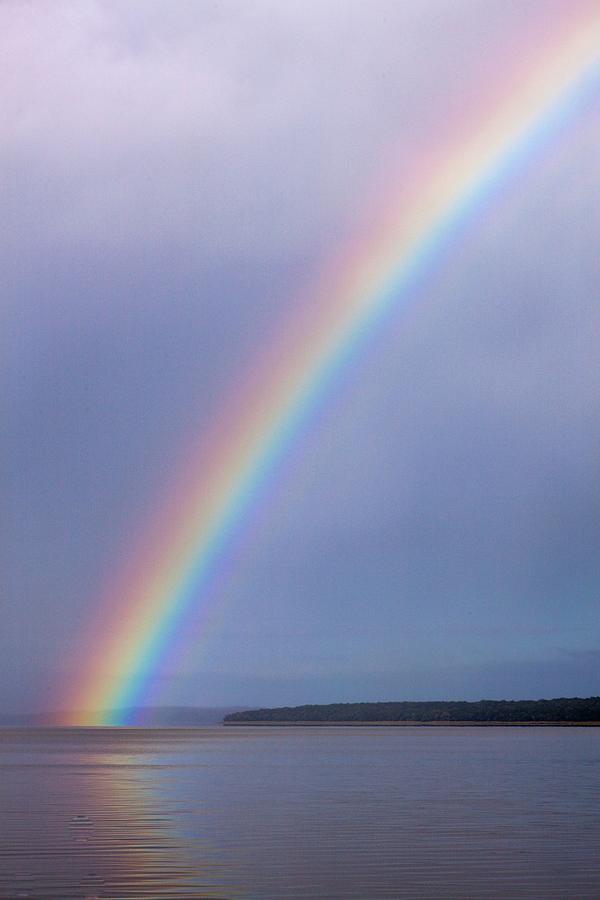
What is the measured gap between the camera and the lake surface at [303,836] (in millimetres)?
18297

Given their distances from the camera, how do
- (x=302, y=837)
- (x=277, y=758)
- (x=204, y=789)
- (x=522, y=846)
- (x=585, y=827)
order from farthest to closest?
(x=277, y=758)
(x=204, y=789)
(x=585, y=827)
(x=302, y=837)
(x=522, y=846)

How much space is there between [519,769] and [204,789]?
1654 cm

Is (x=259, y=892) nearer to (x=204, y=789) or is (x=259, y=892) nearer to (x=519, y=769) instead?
(x=204, y=789)

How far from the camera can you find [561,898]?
1730cm

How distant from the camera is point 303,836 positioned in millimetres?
25109

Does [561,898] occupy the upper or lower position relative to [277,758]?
lower

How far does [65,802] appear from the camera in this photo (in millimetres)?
33469

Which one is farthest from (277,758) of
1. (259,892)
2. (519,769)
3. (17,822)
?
(259,892)

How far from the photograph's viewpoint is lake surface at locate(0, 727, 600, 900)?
1830 centimetres

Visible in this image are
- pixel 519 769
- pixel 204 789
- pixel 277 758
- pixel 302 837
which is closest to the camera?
pixel 302 837

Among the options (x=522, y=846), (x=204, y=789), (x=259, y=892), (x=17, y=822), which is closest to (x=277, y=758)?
(x=204, y=789)

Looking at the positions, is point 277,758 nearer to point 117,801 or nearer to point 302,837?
point 117,801

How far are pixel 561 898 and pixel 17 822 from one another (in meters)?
14.4

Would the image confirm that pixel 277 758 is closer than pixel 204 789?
No
